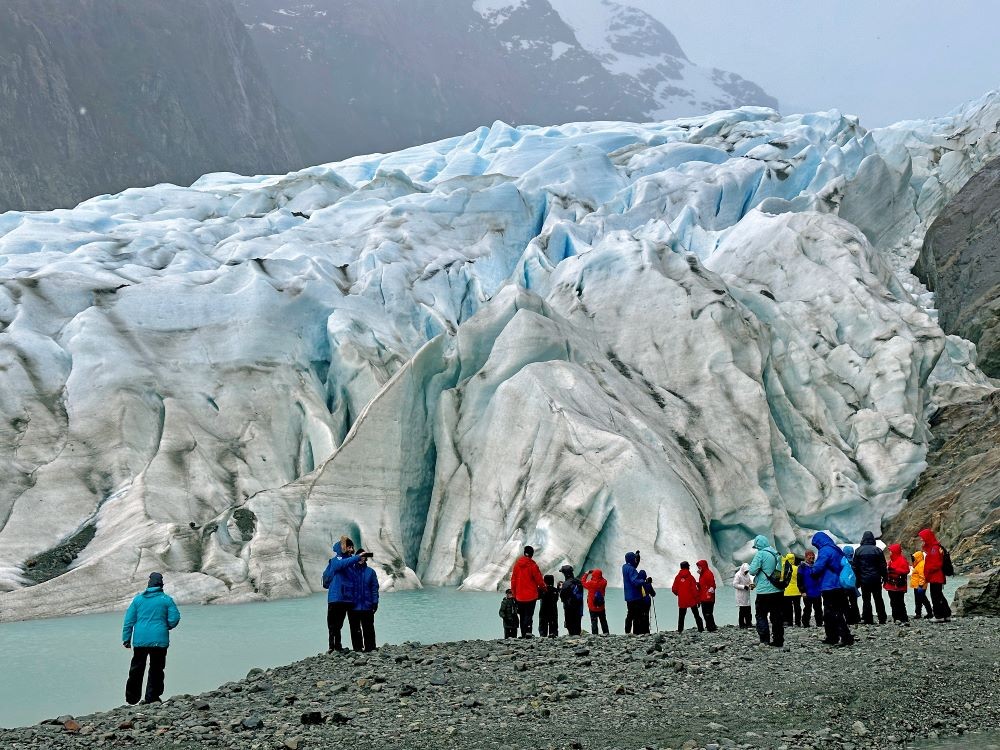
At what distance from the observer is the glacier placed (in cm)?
1700

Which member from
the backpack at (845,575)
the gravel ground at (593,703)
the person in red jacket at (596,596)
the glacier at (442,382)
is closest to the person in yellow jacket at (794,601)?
the backpack at (845,575)

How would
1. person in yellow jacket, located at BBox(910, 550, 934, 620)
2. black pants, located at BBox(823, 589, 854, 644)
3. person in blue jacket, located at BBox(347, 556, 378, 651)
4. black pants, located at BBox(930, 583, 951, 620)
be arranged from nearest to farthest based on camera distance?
black pants, located at BBox(823, 589, 854, 644) → person in blue jacket, located at BBox(347, 556, 378, 651) → black pants, located at BBox(930, 583, 951, 620) → person in yellow jacket, located at BBox(910, 550, 934, 620)

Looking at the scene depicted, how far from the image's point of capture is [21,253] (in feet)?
84.1

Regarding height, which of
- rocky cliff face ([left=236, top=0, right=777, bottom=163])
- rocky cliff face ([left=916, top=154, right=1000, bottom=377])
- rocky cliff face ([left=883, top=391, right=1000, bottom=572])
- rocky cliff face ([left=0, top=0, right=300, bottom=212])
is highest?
rocky cliff face ([left=236, top=0, right=777, bottom=163])

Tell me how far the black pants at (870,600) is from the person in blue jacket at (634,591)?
1.91 meters

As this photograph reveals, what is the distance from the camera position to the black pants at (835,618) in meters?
8.09

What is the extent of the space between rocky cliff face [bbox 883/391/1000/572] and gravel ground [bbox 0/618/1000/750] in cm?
1005

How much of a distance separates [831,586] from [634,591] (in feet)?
7.45

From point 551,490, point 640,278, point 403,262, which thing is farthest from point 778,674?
point 403,262

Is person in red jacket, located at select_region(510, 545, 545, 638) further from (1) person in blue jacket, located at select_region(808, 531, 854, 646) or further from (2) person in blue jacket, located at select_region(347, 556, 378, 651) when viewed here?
(1) person in blue jacket, located at select_region(808, 531, 854, 646)

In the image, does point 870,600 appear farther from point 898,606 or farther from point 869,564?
point 869,564

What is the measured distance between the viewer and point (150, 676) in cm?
715

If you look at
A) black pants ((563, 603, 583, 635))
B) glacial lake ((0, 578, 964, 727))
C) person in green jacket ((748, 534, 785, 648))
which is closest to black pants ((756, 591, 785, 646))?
person in green jacket ((748, 534, 785, 648))

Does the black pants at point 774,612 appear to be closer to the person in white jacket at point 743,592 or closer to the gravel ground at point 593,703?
the gravel ground at point 593,703
